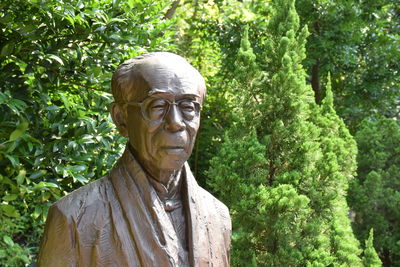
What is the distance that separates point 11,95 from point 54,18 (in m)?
0.46

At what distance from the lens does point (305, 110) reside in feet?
15.6

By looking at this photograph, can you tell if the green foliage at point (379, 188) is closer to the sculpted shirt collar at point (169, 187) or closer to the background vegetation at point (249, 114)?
the background vegetation at point (249, 114)

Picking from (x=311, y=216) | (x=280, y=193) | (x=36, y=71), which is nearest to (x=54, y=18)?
(x=36, y=71)

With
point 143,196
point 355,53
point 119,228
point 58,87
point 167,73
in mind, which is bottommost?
point 119,228

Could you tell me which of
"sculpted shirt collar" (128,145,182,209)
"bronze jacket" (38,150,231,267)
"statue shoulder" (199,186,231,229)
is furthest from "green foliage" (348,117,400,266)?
"bronze jacket" (38,150,231,267)

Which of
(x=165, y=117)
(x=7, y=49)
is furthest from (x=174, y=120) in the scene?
(x=7, y=49)

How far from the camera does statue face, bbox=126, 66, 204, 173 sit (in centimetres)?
227

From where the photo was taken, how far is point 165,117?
7.48 ft

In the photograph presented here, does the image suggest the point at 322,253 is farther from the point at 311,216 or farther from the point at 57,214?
the point at 57,214

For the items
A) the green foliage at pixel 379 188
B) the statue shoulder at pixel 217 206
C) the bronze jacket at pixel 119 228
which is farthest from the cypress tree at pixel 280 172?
the bronze jacket at pixel 119 228

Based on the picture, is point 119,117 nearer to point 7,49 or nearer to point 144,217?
point 144,217

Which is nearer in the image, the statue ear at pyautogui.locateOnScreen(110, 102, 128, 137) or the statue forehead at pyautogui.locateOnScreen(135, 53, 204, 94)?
the statue forehead at pyautogui.locateOnScreen(135, 53, 204, 94)

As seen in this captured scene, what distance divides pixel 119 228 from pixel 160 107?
1.51 ft

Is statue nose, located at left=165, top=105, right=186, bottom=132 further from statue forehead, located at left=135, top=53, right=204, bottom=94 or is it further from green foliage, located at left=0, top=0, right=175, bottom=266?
green foliage, located at left=0, top=0, right=175, bottom=266
